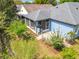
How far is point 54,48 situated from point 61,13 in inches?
325

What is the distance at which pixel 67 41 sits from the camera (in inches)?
881

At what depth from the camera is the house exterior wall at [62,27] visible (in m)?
23.2

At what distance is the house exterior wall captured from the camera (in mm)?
23206

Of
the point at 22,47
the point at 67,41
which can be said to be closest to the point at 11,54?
the point at 22,47

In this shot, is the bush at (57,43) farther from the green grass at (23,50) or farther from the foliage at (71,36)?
the green grass at (23,50)

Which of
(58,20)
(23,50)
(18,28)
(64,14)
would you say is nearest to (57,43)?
(18,28)

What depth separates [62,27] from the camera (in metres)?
24.6

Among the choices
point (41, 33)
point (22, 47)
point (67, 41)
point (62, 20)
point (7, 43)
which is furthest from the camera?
point (41, 33)

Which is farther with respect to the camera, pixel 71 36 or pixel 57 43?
pixel 71 36

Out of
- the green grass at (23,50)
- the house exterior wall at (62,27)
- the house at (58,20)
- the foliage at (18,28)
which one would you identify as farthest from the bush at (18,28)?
the green grass at (23,50)

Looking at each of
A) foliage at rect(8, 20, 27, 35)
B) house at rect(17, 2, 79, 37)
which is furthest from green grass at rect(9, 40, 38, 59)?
house at rect(17, 2, 79, 37)

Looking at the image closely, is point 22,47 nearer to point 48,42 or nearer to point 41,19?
point 48,42

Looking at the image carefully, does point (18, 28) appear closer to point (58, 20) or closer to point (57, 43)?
point (57, 43)

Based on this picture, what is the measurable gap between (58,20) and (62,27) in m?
1.35
